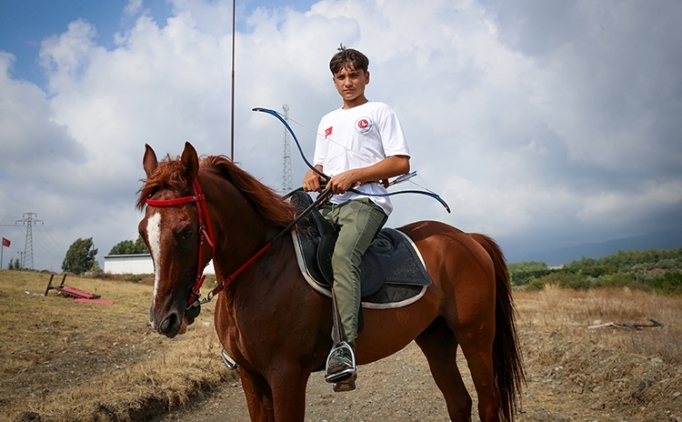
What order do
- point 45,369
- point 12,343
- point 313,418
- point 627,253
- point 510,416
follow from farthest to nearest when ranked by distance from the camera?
point 627,253, point 12,343, point 45,369, point 313,418, point 510,416

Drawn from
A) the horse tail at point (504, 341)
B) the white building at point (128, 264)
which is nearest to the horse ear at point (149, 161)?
the horse tail at point (504, 341)

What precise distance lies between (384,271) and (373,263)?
0.10 meters

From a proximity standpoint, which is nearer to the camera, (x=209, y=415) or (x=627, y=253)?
(x=209, y=415)

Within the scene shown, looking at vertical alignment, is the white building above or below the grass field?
above

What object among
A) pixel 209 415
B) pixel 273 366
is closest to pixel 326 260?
pixel 273 366

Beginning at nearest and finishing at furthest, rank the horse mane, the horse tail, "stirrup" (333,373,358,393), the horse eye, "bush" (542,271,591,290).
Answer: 1. the horse eye
2. "stirrup" (333,373,358,393)
3. the horse mane
4. the horse tail
5. "bush" (542,271,591,290)

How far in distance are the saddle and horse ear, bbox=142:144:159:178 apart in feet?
3.31

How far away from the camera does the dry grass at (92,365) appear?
18.3 ft

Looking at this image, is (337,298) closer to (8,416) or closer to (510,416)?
(510,416)

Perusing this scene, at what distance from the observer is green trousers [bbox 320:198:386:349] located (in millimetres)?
3184

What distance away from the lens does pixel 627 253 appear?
3869 centimetres

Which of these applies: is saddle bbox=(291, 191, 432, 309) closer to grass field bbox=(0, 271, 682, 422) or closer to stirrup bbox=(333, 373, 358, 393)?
stirrup bbox=(333, 373, 358, 393)

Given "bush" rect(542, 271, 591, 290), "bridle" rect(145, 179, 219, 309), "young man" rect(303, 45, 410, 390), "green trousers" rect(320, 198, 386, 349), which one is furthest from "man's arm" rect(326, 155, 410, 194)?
"bush" rect(542, 271, 591, 290)

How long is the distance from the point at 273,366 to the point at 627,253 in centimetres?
4249
